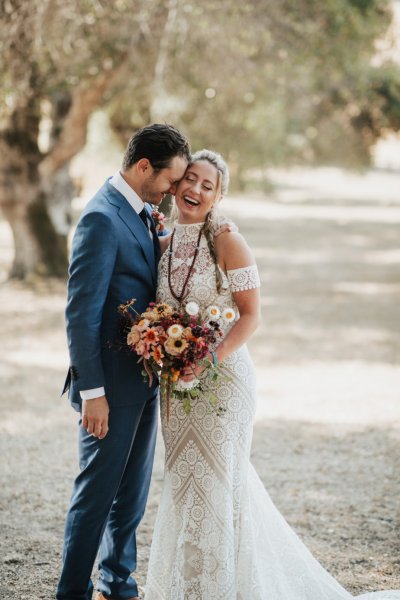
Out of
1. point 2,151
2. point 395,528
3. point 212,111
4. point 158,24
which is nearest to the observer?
point 395,528

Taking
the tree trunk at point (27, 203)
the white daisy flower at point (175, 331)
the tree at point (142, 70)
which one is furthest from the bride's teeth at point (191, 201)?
the tree trunk at point (27, 203)

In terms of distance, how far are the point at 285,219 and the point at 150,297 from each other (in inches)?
1082

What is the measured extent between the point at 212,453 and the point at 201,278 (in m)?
0.79

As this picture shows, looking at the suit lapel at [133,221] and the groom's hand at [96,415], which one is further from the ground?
the suit lapel at [133,221]

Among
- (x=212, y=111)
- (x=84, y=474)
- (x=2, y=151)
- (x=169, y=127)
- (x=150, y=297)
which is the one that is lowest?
(x=84, y=474)

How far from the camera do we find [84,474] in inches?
135

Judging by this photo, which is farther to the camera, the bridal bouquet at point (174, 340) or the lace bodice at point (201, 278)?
the lace bodice at point (201, 278)

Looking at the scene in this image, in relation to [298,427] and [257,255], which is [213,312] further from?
[257,255]

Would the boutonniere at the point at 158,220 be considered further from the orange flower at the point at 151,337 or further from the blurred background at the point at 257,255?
the blurred background at the point at 257,255

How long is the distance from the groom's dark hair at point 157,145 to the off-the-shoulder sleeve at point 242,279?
0.56m

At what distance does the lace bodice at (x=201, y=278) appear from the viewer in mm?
3455

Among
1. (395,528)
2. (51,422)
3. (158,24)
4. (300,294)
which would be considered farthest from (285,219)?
(395,528)

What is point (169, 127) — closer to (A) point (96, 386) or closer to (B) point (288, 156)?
(A) point (96, 386)

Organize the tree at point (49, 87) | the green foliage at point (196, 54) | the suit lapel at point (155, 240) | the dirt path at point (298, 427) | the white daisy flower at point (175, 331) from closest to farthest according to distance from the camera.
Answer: the white daisy flower at point (175, 331) → the suit lapel at point (155, 240) → the dirt path at point (298, 427) → the tree at point (49, 87) → the green foliage at point (196, 54)
